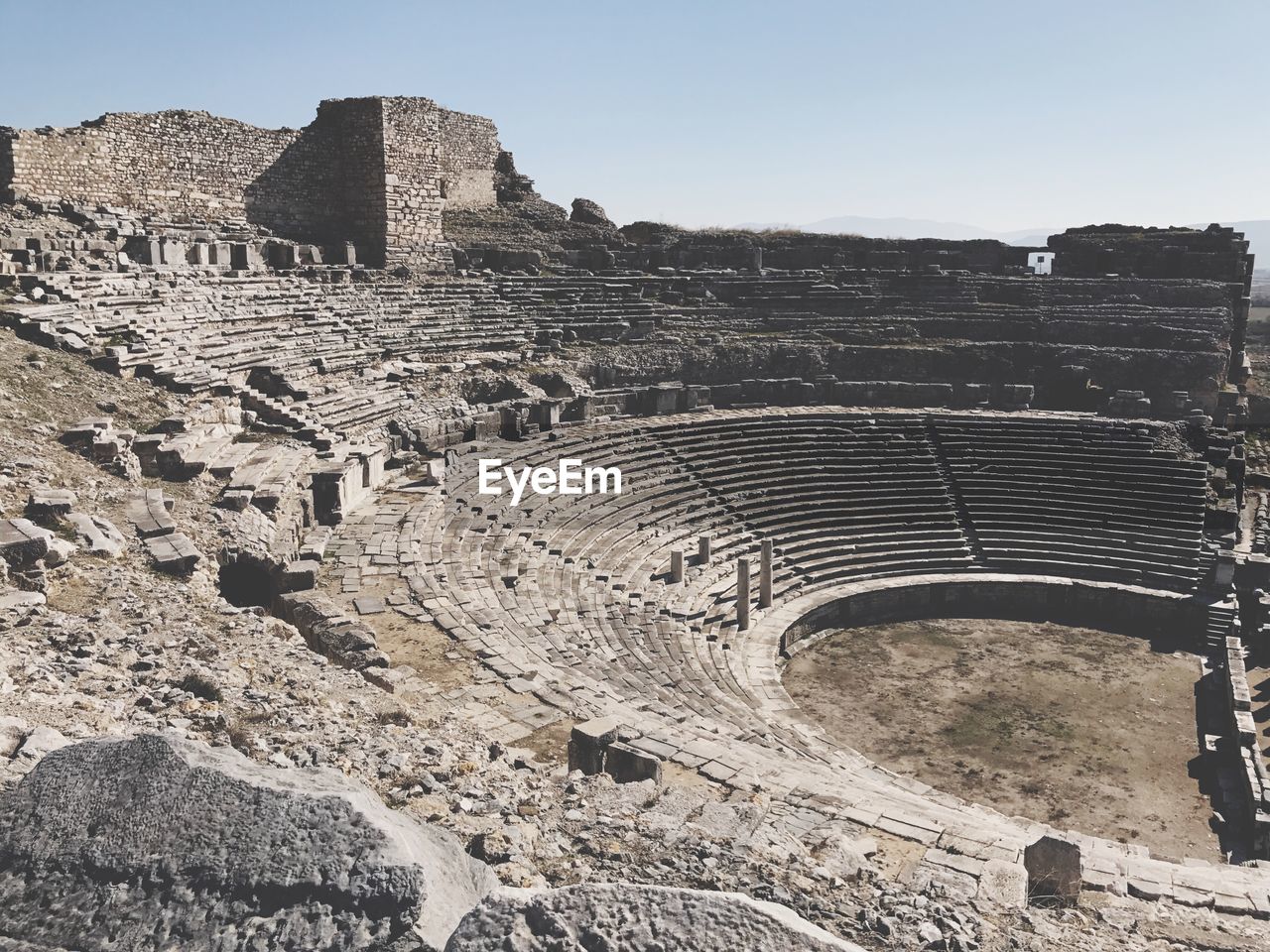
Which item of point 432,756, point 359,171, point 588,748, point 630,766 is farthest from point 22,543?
point 359,171

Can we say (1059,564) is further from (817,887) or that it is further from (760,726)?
(817,887)

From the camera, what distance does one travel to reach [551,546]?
17.8m

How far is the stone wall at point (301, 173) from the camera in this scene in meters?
26.3

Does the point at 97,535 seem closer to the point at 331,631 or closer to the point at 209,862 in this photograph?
the point at 331,631

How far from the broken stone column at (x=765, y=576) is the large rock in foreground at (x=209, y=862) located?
1394 cm

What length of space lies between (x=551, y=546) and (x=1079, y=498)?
1282 centimetres

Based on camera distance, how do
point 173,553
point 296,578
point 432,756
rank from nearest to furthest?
point 432,756, point 173,553, point 296,578

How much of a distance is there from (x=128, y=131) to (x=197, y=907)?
88.4ft

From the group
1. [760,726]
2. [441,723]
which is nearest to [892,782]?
[760,726]

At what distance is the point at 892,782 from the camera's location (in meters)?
12.6

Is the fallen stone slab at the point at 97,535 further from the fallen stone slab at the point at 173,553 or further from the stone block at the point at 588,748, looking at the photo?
the stone block at the point at 588,748

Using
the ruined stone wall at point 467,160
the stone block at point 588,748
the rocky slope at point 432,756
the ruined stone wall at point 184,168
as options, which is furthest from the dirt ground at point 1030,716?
the ruined stone wall at point 467,160

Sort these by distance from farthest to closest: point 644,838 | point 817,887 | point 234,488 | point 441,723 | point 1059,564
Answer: point 1059,564
point 234,488
point 441,723
point 644,838
point 817,887

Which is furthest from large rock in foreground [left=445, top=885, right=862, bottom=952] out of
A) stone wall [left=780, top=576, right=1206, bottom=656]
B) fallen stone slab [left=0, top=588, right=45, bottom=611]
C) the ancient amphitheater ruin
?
stone wall [left=780, top=576, right=1206, bottom=656]
